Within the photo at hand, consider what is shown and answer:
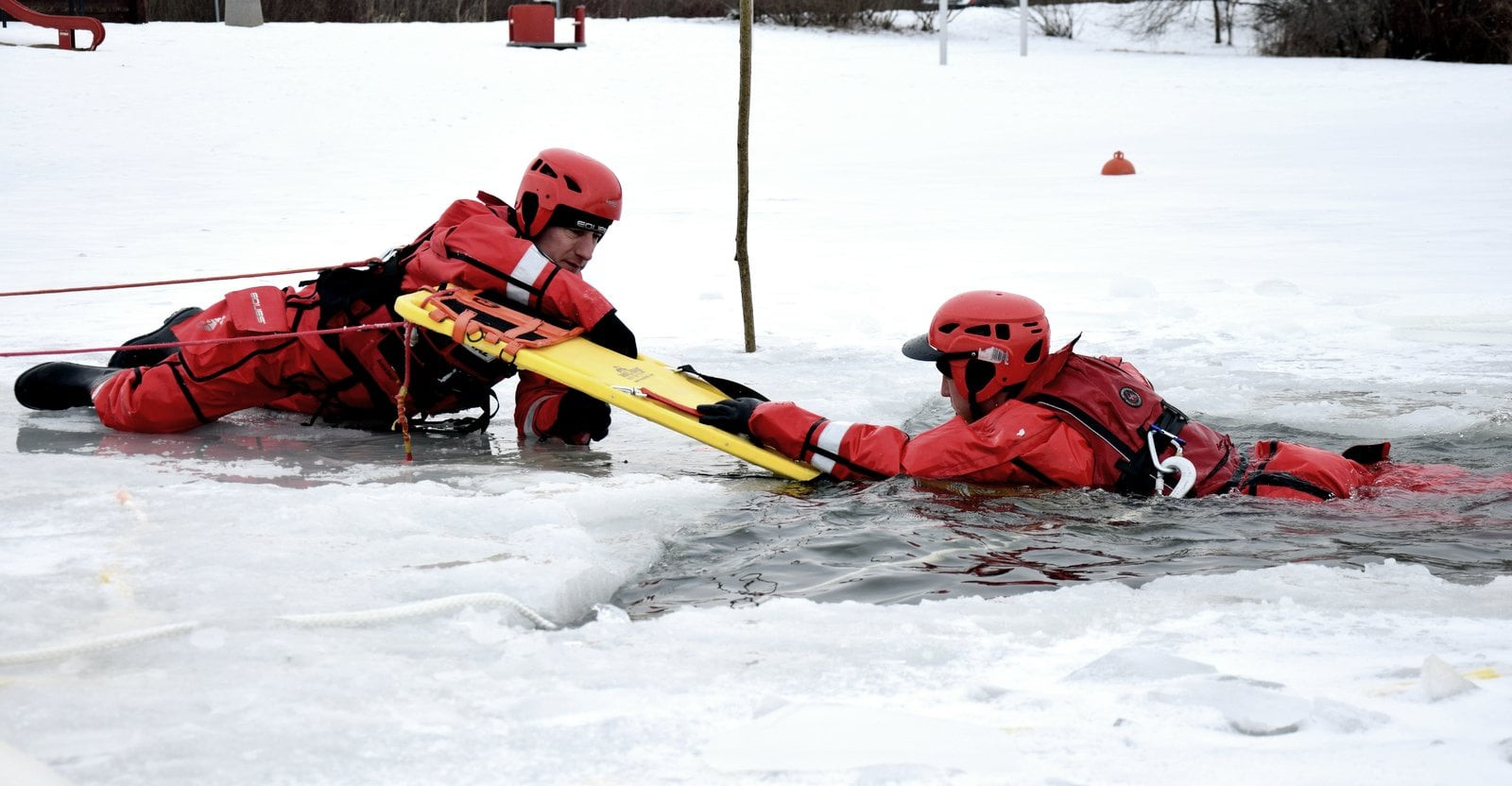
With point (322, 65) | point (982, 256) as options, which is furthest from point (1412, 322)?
point (322, 65)

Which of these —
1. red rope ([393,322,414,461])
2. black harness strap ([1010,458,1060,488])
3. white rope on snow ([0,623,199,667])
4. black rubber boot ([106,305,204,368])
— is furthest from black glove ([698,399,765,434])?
black rubber boot ([106,305,204,368])

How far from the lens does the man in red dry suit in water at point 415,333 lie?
575cm

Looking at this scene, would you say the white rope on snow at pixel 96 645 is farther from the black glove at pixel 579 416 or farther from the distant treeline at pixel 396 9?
the distant treeline at pixel 396 9

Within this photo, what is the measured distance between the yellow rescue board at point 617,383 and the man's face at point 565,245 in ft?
1.49

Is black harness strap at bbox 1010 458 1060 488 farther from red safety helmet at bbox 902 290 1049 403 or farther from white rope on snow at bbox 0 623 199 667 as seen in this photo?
white rope on snow at bbox 0 623 199 667

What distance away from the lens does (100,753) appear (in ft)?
8.78

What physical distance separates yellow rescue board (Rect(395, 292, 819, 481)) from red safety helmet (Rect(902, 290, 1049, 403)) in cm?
67

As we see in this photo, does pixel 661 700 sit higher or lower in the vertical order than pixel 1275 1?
lower

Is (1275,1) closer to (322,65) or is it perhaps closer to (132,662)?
(322,65)

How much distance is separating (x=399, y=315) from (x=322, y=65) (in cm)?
1755

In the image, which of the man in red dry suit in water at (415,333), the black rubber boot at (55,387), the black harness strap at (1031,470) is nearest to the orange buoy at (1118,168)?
the man in red dry suit in water at (415,333)

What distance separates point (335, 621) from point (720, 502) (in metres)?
1.88

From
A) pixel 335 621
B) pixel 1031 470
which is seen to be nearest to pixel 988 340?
pixel 1031 470

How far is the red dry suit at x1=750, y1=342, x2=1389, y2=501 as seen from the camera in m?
4.88
